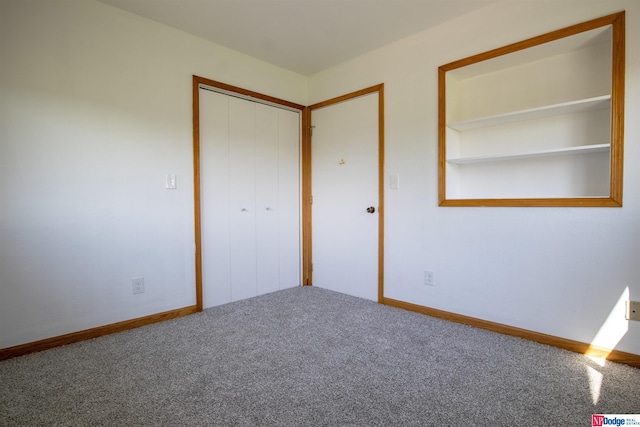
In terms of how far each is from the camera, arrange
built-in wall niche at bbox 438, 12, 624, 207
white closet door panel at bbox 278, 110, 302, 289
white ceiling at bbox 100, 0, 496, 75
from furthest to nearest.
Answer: white closet door panel at bbox 278, 110, 302, 289 → white ceiling at bbox 100, 0, 496, 75 → built-in wall niche at bbox 438, 12, 624, 207

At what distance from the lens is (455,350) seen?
6.66ft

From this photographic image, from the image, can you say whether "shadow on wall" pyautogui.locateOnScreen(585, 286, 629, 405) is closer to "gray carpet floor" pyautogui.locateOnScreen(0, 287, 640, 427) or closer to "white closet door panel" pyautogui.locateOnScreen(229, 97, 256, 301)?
"gray carpet floor" pyautogui.locateOnScreen(0, 287, 640, 427)

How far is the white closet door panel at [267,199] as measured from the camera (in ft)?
10.7

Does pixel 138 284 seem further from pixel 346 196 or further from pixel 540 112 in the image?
pixel 540 112

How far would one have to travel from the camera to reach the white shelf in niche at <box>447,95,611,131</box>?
6.40 ft

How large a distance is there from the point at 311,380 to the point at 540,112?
2213 mm

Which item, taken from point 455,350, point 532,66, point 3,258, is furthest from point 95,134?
point 532,66

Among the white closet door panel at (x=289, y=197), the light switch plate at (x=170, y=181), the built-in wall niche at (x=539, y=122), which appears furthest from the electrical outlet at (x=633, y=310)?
the light switch plate at (x=170, y=181)

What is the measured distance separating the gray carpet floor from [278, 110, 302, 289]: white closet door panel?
1135mm

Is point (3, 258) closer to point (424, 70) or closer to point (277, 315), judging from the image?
point (277, 315)

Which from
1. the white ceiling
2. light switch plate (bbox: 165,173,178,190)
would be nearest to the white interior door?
the white ceiling

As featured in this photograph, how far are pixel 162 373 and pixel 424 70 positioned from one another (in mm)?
2825

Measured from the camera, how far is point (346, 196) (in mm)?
3303

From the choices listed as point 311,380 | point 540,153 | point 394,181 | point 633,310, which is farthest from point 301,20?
point 633,310
